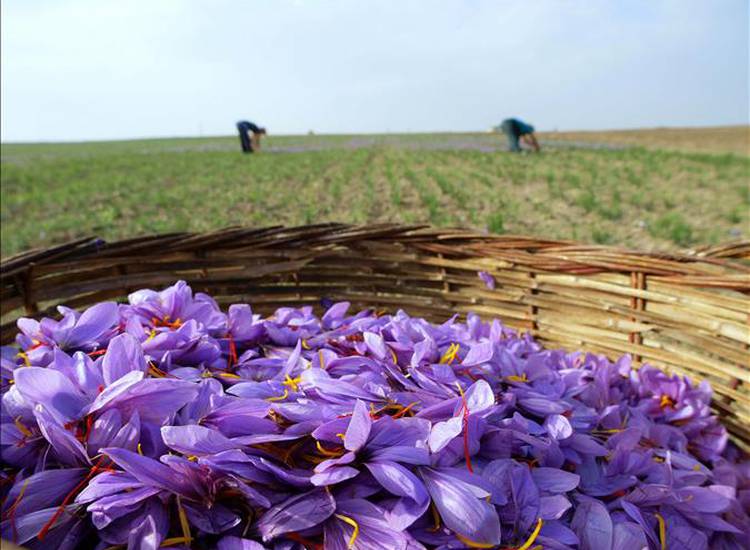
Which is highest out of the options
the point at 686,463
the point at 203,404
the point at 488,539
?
the point at 203,404

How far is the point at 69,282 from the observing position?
1500 mm

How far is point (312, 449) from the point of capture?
0.76m

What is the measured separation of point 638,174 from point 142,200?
24.4ft

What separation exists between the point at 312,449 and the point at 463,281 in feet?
3.28

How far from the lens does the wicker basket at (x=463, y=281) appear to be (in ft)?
4.31

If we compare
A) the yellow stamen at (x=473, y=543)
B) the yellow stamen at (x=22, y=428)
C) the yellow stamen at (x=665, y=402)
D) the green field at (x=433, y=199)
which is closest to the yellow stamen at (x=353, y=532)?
the yellow stamen at (x=473, y=543)

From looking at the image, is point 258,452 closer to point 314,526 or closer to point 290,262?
point 314,526

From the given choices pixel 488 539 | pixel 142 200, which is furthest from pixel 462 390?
pixel 142 200

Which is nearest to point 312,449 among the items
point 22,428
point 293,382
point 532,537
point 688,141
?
point 293,382

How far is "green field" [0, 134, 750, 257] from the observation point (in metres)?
5.38

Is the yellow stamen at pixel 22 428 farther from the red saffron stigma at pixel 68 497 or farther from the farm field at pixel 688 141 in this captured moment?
the farm field at pixel 688 141

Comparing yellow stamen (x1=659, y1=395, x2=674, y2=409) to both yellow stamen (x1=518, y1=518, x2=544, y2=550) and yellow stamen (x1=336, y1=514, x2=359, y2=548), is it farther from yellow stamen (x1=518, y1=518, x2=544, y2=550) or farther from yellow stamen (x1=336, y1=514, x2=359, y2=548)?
yellow stamen (x1=336, y1=514, x2=359, y2=548)

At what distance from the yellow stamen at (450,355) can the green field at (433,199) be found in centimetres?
355

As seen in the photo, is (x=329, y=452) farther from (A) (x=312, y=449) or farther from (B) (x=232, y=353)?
(B) (x=232, y=353)
